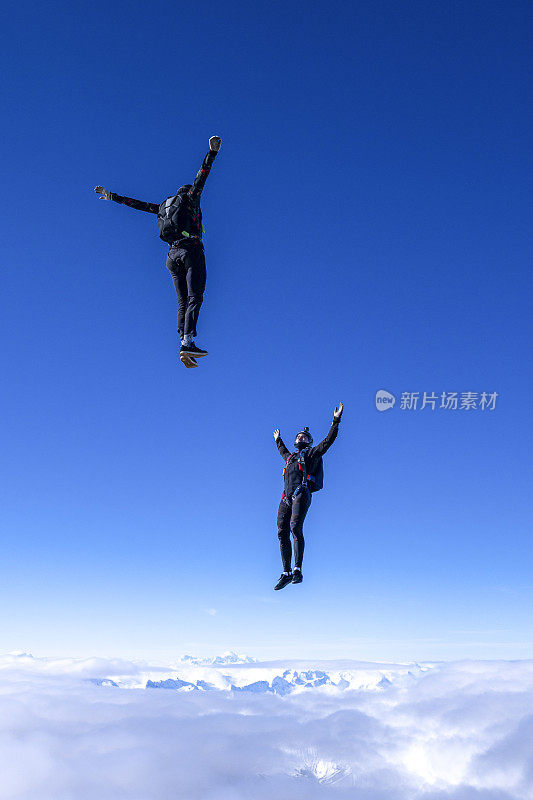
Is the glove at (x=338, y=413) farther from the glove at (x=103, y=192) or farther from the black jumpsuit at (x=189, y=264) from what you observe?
the glove at (x=103, y=192)

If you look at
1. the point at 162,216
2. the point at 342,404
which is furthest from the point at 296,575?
the point at 162,216

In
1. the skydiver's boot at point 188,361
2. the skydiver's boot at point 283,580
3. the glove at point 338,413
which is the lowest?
the skydiver's boot at point 283,580

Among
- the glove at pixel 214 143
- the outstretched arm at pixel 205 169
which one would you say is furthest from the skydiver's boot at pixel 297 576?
the glove at pixel 214 143

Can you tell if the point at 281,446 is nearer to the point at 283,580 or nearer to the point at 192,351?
the point at 283,580

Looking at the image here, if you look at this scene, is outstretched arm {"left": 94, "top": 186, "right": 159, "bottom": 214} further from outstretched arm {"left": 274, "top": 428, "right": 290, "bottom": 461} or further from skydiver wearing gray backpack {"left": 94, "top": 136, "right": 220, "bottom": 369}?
outstretched arm {"left": 274, "top": 428, "right": 290, "bottom": 461}

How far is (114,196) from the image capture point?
45.1 ft

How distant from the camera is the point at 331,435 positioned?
1573 centimetres

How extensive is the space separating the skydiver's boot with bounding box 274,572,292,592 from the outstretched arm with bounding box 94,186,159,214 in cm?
1053

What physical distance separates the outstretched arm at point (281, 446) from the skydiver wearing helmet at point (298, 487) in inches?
10.2

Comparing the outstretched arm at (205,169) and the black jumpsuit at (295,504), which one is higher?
the outstretched arm at (205,169)

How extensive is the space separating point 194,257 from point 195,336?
2.11 metres

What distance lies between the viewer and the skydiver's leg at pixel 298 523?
14727mm

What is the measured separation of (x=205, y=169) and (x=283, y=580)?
10849mm

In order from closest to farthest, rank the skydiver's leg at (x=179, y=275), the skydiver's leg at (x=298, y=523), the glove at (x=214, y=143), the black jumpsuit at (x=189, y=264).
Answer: the glove at (x=214, y=143) → the black jumpsuit at (x=189, y=264) → the skydiver's leg at (x=179, y=275) → the skydiver's leg at (x=298, y=523)
